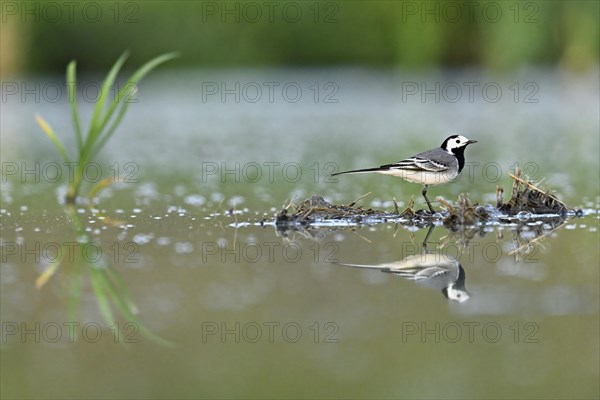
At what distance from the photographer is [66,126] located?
19.9m

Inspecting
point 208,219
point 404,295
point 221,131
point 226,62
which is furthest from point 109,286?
point 226,62

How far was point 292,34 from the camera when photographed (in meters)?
28.9

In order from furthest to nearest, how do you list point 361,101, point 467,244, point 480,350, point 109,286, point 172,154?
point 361,101 → point 172,154 → point 467,244 → point 109,286 → point 480,350

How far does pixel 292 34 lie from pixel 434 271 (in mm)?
23115

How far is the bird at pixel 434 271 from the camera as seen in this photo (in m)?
5.82

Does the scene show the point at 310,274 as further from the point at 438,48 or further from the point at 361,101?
the point at 438,48

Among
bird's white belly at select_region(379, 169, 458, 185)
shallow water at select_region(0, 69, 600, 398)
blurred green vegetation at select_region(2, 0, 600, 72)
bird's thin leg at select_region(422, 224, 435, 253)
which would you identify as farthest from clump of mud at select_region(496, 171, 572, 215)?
blurred green vegetation at select_region(2, 0, 600, 72)

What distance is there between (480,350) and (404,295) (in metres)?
1.03

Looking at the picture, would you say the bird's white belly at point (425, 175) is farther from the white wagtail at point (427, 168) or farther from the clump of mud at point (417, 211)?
the clump of mud at point (417, 211)

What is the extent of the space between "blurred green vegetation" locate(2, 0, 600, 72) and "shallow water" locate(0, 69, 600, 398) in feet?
36.0

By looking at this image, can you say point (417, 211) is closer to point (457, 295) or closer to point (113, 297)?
point (457, 295)

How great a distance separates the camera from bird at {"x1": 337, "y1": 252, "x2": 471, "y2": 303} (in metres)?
5.82

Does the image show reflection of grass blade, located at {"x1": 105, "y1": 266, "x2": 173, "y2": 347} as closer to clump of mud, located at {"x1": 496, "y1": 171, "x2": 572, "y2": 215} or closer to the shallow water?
the shallow water

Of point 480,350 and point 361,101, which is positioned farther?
point 361,101
